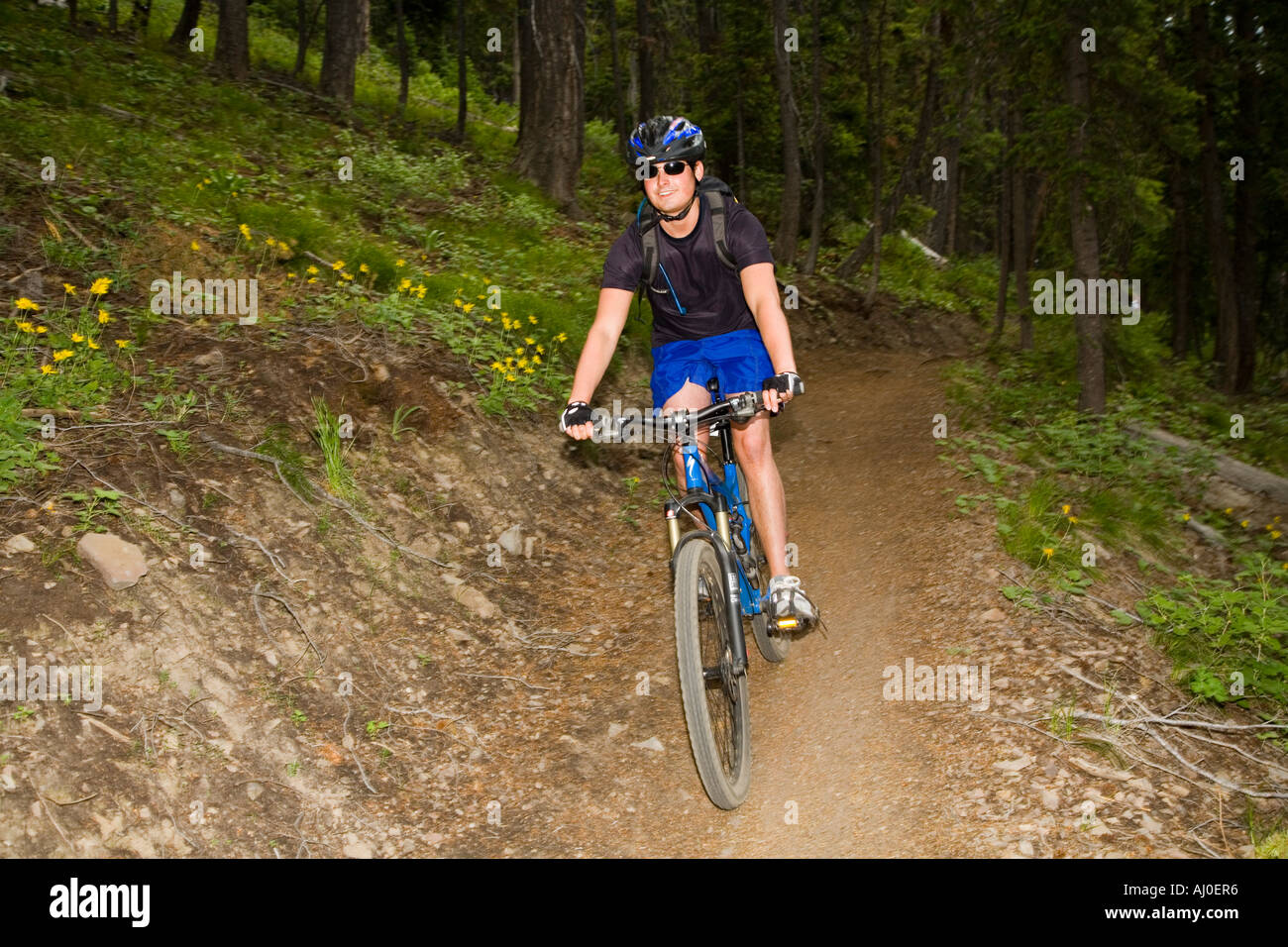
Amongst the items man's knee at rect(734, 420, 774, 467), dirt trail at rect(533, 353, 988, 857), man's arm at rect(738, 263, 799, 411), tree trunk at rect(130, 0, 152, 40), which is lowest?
dirt trail at rect(533, 353, 988, 857)

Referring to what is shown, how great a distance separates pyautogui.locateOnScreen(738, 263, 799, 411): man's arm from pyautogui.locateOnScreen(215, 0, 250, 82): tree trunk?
14342mm

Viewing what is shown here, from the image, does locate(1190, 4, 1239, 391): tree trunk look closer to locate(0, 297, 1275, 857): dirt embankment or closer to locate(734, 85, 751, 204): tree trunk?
locate(734, 85, 751, 204): tree trunk

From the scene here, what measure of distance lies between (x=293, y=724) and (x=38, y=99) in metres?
9.57

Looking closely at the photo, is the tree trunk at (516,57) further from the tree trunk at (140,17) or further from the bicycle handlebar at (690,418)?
the bicycle handlebar at (690,418)

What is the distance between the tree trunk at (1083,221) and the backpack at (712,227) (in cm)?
712

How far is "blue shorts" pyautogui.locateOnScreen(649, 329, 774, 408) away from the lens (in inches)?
195

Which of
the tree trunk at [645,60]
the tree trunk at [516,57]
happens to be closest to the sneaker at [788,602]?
the tree trunk at [645,60]

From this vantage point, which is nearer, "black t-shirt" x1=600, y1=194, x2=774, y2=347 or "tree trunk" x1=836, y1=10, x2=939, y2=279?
"black t-shirt" x1=600, y1=194, x2=774, y2=347

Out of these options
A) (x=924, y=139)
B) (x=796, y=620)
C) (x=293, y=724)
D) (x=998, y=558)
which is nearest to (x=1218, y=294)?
(x=924, y=139)

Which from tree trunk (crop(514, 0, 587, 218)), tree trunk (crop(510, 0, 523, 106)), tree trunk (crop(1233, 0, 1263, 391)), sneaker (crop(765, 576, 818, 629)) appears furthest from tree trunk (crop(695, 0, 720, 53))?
sneaker (crop(765, 576, 818, 629))

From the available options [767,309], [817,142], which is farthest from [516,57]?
[767,309]

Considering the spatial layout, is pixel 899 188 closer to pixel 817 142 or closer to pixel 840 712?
pixel 817 142

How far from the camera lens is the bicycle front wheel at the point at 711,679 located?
4.32 metres

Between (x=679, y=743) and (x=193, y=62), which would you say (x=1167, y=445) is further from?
(x=193, y=62)
